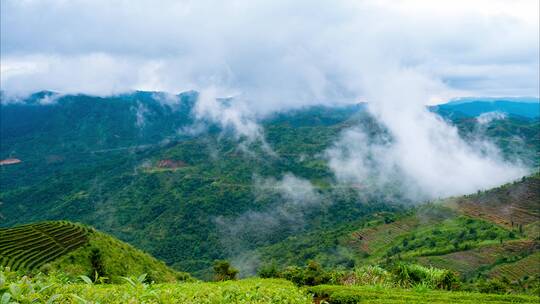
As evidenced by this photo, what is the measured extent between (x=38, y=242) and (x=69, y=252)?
6.92m

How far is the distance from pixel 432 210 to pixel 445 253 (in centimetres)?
4129

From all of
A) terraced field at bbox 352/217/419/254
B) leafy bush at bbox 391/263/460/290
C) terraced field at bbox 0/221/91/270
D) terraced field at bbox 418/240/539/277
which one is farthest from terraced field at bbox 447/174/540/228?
terraced field at bbox 0/221/91/270

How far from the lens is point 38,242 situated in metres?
62.3

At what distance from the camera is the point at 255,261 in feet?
435

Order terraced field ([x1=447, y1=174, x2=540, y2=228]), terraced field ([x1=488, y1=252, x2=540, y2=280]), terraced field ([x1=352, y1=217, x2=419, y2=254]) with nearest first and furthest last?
terraced field ([x1=488, y1=252, x2=540, y2=280])
terraced field ([x1=447, y1=174, x2=540, y2=228])
terraced field ([x1=352, y1=217, x2=419, y2=254])

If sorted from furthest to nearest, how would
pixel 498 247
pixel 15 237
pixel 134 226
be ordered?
pixel 134 226 < pixel 498 247 < pixel 15 237

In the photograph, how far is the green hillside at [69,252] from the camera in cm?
5369

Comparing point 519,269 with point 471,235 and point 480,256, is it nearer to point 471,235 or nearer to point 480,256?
point 480,256

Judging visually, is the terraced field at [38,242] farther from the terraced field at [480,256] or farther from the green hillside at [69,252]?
the terraced field at [480,256]

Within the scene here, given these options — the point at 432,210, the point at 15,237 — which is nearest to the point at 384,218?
the point at 432,210

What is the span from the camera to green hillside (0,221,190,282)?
53.7m

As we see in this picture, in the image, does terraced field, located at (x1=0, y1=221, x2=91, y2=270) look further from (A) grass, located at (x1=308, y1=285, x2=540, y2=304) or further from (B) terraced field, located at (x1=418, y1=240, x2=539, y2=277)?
(B) terraced field, located at (x1=418, y1=240, x2=539, y2=277)

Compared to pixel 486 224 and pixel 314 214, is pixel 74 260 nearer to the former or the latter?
pixel 486 224

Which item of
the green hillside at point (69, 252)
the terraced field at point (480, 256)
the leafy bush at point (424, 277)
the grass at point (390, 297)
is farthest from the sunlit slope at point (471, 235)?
the grass at point (390, 297)
